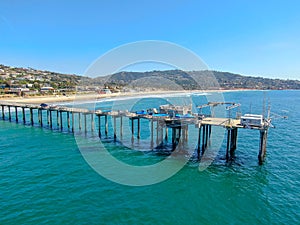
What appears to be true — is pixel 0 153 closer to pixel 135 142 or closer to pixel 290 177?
pixel 135 142

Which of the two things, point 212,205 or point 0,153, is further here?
point 0,153

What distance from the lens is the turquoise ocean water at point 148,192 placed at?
14.8 metres

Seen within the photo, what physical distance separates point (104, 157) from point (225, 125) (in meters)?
15.7

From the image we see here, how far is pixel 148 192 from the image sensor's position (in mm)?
18234

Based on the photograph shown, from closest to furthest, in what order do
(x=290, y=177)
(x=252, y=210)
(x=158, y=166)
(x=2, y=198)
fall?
(x=252, y=210) → (x=2, y=198) → (x=290, y=177) → (x=158, y=166)

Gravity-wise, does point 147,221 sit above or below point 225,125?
below

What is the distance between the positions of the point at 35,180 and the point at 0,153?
39.1 ft

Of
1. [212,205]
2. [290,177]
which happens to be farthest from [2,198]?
[290,177]

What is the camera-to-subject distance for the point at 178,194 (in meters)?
17.9

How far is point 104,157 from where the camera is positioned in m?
26.4

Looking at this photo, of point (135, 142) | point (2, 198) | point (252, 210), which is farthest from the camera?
point (135, 142)

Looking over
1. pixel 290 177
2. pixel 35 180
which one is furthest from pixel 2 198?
pixel 290 177

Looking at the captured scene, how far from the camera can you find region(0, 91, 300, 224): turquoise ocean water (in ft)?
48.5

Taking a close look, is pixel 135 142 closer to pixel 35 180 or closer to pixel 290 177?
pixel 35 180
